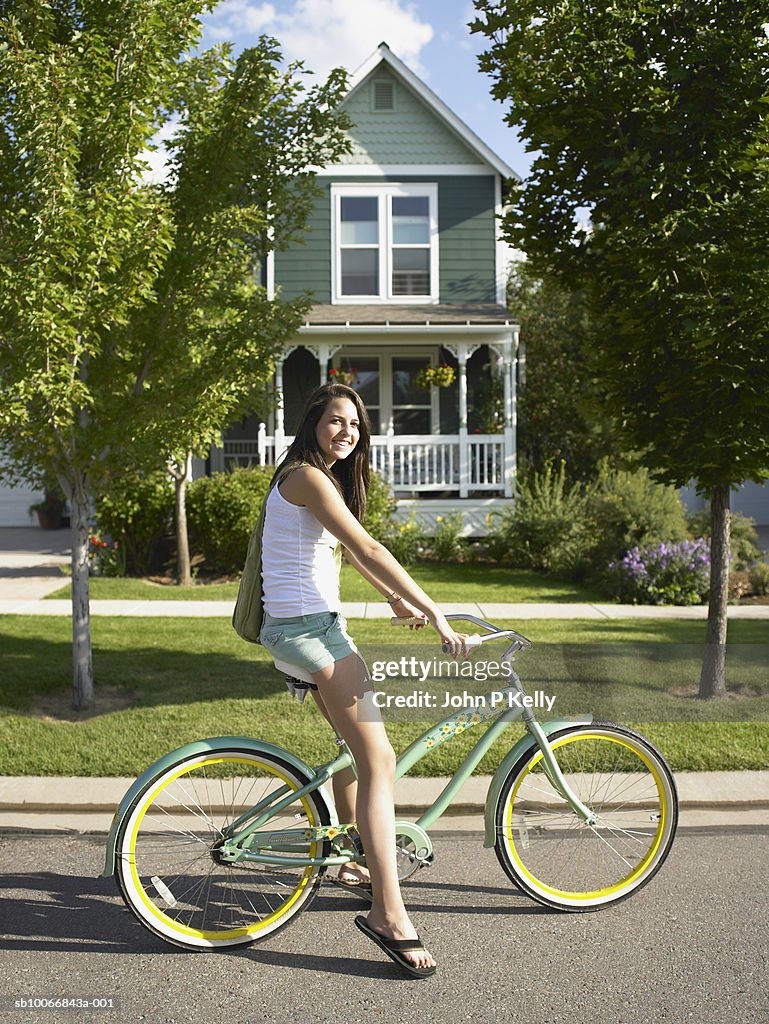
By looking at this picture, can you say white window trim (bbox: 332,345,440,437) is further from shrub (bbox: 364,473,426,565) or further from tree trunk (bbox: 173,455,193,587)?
tree trunk (bbox: 173,455,193,587)

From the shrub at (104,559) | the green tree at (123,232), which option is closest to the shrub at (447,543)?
the shrub at (104,559)

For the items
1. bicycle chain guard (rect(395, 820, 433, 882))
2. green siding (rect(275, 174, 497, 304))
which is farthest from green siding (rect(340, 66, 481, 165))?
bicycle chain guard (rect(395, 820, 433, 882))

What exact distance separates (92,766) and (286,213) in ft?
13.4

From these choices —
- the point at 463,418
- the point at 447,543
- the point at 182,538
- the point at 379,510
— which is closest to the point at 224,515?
the point at 182,538

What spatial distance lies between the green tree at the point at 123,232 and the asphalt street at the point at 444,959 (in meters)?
3.02

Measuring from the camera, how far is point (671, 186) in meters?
6.62

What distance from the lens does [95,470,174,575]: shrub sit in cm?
1371

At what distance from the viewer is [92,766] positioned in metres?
5.66

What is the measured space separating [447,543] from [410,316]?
499 cm

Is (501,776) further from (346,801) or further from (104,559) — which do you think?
(104,559)

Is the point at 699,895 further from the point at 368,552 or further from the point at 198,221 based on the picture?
the point at 198,221

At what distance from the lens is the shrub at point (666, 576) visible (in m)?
11.8

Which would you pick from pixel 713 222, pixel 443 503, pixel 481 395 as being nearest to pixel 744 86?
pixel 713 222

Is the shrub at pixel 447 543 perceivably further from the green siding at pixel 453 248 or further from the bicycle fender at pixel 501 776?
the bicycle fender at pixel 501 776
